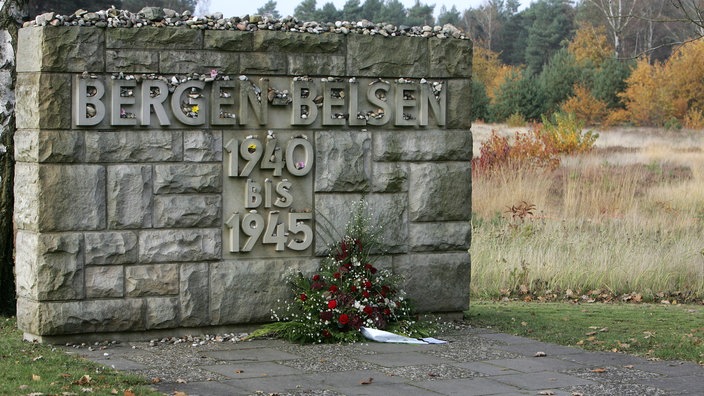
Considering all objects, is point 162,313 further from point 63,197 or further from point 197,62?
point 197,62

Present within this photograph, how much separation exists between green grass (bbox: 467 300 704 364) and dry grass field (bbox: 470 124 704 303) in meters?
1.01

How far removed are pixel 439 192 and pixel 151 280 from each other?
2.30 m

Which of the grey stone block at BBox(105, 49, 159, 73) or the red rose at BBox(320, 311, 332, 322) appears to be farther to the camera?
the red rose at BBox(320, 311, 332, 322)

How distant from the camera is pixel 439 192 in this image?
8.00 meters

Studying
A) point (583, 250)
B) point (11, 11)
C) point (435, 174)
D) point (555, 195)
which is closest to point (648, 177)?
Result: point (555, 195)

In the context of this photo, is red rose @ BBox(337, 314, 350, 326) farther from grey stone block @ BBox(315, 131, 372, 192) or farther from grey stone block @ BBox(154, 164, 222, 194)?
grey stone block @ BBox(154, 164, 222, 194)


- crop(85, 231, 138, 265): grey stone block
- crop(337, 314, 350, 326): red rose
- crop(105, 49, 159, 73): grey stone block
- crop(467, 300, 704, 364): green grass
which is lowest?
crop(467, 300, 704, 364): green grass

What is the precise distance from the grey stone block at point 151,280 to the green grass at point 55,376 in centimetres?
67

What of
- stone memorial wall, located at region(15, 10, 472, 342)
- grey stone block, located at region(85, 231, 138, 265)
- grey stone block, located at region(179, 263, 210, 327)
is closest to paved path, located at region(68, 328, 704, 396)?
grey stone block, located at region(179, 263, 210, 327)

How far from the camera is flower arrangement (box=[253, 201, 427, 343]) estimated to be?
7340mm

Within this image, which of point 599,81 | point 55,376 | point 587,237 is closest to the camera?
point 55,376

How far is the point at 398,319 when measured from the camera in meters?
7.72

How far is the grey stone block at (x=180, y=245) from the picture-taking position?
7160 millimetres

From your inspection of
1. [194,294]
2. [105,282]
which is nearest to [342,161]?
[194,294]
